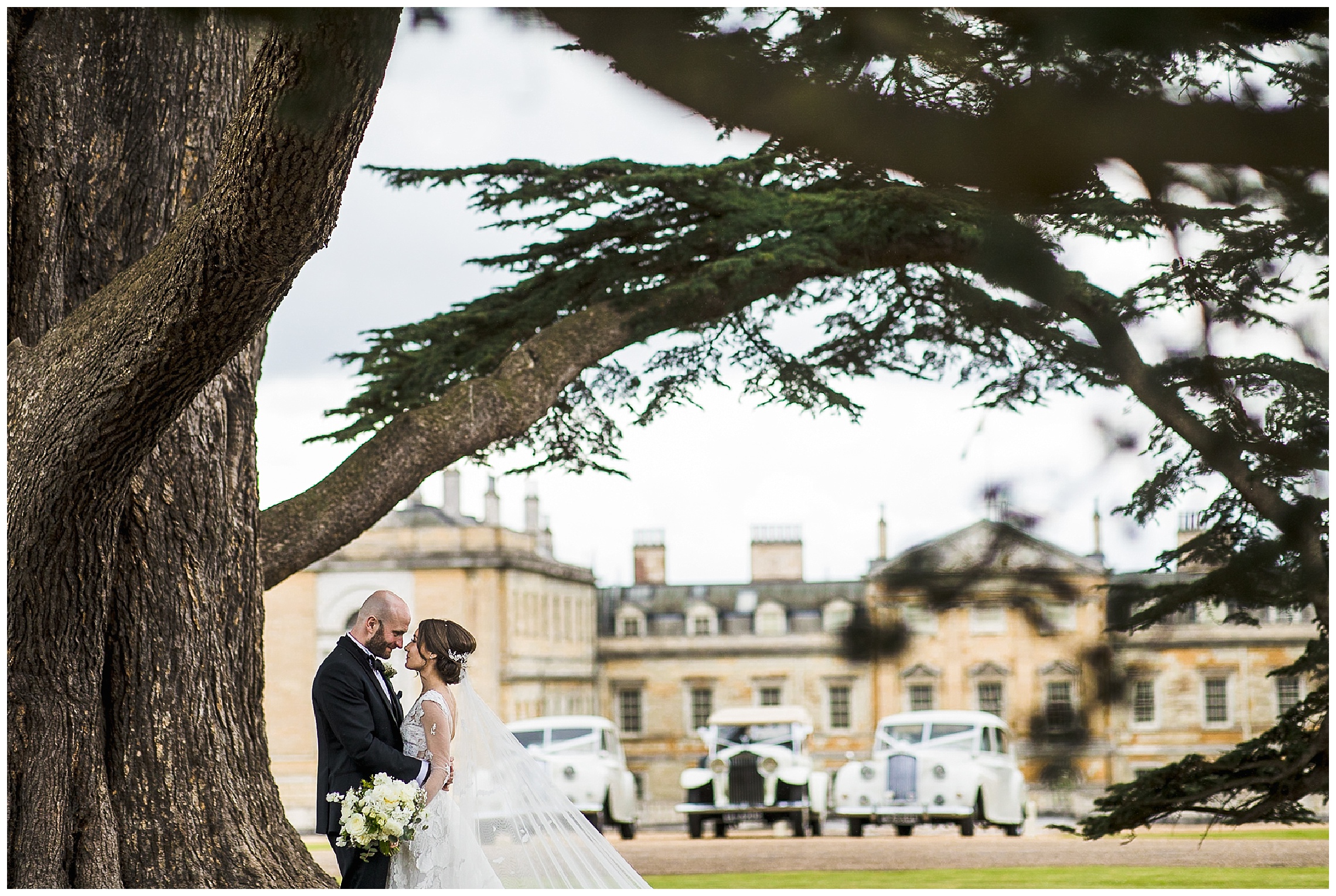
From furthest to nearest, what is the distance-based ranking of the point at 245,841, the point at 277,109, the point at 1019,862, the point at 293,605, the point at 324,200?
1. the point at 293,605
2. the point at 1019,862
3. the point at 245,841
4. the point at 324,200
5. the point at 277,109

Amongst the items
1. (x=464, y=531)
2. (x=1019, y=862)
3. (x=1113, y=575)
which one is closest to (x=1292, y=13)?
(x=1113, y=575)

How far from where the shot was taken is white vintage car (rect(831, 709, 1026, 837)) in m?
19.9

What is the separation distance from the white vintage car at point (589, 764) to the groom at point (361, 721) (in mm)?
15747

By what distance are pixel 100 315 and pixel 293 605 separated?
3883 cm

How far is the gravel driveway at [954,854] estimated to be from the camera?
1348cm

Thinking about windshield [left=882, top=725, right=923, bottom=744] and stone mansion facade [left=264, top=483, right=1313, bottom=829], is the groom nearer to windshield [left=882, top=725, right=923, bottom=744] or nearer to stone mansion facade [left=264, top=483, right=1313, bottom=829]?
stone mansion facade [left=264, top=483, right=1313, bottom=829]

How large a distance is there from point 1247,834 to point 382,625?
1809cm

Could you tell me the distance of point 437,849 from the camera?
483cm

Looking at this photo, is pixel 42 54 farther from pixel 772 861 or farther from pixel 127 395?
pixel 772 861

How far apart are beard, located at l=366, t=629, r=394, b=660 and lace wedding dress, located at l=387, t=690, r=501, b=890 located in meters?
0.31

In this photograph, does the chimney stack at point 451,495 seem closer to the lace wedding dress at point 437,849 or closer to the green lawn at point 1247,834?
the green lawn at point 1247,834

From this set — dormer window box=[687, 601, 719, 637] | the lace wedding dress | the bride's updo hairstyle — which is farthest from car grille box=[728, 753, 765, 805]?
dormer window box=[687, 601, 719, 637]

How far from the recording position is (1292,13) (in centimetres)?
228

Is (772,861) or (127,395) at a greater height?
(127,395)
